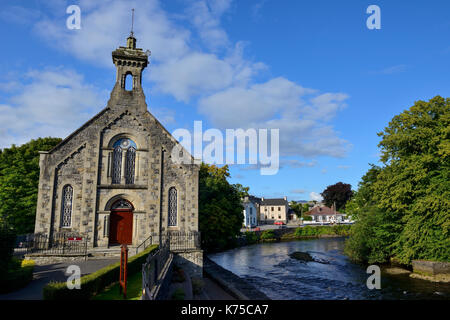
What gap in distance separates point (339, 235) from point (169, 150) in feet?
203

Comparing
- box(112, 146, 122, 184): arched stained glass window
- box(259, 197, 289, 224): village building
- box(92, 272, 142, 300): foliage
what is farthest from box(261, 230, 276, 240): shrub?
box(92, 272, 142, 300): foliage

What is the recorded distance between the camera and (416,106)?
91.5ft

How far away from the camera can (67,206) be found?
76.6ft

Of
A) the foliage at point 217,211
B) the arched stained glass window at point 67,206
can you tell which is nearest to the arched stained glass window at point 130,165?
the arched stained glass window at point 67,206

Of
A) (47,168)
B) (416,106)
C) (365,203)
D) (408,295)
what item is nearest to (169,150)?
(47,168)

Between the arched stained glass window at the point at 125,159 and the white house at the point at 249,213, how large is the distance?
69.9 meters

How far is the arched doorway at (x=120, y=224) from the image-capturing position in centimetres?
2422

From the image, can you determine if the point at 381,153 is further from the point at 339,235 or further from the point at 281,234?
the point at 339,235

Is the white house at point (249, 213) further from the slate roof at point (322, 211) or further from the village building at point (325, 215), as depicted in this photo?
the slate roof at point (322, 211)

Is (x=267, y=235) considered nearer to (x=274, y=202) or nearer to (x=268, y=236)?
(x=268, y=236)

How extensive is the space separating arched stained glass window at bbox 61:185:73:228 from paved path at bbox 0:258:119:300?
4.37 metres

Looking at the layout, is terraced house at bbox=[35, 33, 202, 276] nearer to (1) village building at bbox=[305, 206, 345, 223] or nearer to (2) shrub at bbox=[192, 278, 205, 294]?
(2) shrub at bbox=[192, 278, 205, 294]

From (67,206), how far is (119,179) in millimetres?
4489

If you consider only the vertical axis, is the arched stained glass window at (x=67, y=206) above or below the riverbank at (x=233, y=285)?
above
